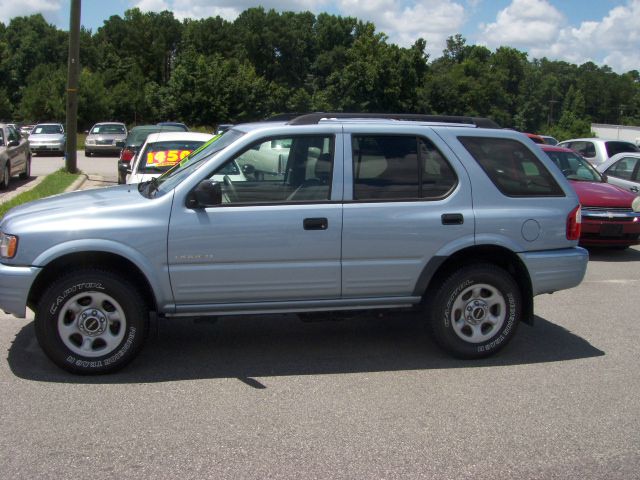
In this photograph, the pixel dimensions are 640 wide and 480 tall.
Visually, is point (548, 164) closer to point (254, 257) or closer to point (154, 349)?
point (254, 257)

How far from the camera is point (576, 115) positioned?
384 feet

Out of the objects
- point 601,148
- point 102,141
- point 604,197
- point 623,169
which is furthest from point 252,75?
point 604,197

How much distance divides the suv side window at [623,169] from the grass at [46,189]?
10951 mm

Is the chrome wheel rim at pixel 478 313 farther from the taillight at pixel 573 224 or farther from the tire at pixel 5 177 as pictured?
the tire at pixel 5 177

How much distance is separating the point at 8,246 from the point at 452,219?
3.31m

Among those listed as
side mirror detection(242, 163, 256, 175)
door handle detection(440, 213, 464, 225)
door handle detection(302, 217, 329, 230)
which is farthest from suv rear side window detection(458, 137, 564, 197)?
side mirror detection(242, 163, 256, 175)

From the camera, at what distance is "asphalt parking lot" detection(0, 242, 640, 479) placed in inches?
157

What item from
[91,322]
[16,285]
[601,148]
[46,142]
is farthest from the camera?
[46,142]

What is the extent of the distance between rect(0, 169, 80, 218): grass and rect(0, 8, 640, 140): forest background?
3896cm

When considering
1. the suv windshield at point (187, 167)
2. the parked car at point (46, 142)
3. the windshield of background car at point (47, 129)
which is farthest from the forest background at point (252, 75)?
the suv windshield at point (187, 167)

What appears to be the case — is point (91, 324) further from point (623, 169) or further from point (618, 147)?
point (618, 147)

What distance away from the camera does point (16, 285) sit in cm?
506

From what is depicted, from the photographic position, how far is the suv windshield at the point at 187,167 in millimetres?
5484

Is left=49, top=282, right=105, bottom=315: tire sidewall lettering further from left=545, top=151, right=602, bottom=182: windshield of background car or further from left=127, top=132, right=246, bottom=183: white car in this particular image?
left=545, top=151, right=602, bottom=182: windshield of background car
